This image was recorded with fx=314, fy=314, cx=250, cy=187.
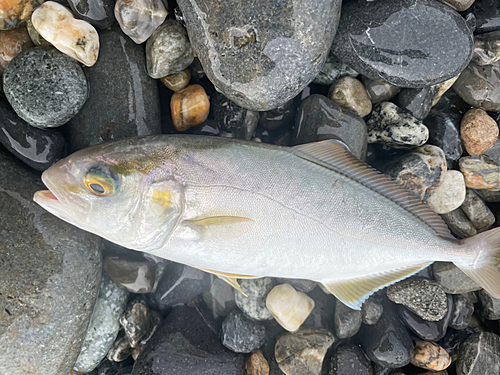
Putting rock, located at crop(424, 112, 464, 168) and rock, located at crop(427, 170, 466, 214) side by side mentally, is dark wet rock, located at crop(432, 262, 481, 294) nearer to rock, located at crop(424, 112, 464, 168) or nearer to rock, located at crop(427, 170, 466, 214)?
rock, located at crop(427, 170, 466, 214)

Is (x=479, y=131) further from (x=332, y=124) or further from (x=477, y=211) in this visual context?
(x=332, y=124)

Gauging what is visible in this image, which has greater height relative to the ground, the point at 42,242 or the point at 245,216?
the point at 245,216

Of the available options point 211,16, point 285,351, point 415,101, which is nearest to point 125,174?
point 211,16

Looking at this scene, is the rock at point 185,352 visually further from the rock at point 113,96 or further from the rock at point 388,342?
the rock at point 113,96

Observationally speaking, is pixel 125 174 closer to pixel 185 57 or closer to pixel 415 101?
pixel 185 57

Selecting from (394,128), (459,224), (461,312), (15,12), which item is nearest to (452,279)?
(461,312)

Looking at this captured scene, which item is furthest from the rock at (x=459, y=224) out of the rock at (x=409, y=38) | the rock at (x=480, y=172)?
the rock at (x=409, y=38)
